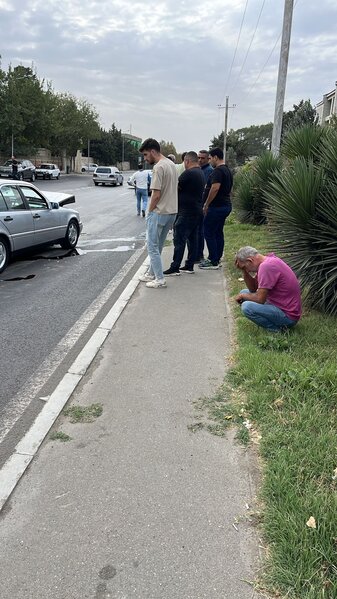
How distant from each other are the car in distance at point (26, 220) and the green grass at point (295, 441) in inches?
182

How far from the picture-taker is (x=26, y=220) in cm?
848

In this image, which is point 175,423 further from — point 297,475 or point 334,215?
point 334,215

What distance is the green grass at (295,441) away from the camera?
83.0 inches

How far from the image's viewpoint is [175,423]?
3.41 m

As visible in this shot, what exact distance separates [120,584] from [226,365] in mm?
2488

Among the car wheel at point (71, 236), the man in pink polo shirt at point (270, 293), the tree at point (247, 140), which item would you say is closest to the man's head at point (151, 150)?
the man in pink polo shirt at point (270, 293)

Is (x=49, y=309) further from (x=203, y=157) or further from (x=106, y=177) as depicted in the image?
(x=106, y=177)

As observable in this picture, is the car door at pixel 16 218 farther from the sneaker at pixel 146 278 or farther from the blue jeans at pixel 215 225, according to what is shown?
the blue jeans at pixel 215 225

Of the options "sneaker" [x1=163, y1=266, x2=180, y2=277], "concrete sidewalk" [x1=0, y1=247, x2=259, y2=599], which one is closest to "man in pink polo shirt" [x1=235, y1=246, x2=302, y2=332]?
"concrete sidewalk" [x1=0, y1=247, x2=259, y2=599]

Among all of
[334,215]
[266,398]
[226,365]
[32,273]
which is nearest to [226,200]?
[334,215]

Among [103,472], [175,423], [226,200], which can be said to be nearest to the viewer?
[103,472]

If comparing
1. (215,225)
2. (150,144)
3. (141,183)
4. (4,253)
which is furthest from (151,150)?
(141,183)

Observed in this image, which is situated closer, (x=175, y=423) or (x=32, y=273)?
(x=175, y=423)

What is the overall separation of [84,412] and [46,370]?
96 cm
